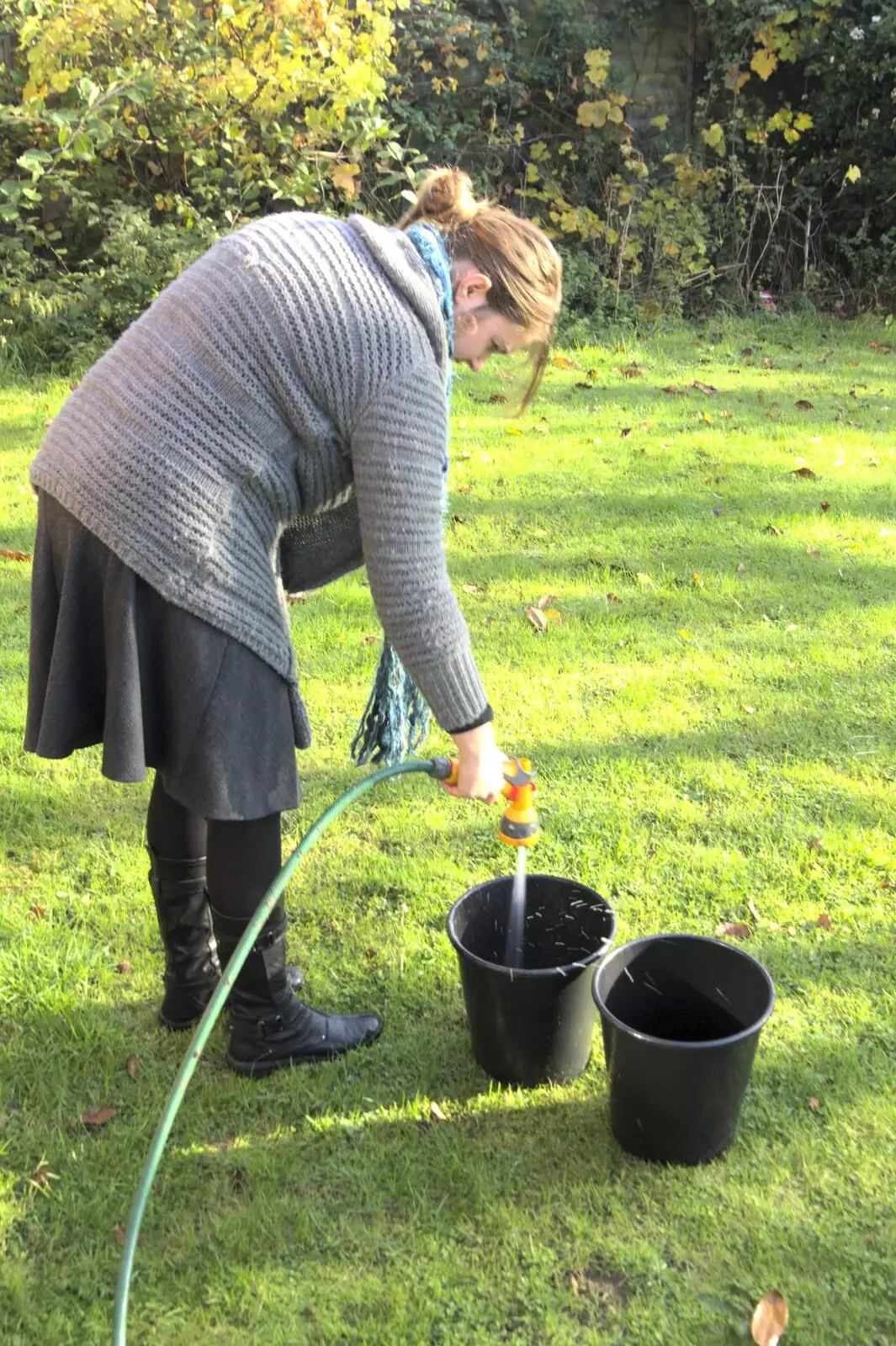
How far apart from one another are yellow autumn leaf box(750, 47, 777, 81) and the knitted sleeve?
8.77 metres

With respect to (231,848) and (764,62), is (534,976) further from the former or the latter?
(764,62)

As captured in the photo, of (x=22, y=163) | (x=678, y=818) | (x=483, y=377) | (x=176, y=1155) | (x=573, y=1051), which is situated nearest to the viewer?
(x=176, y=1155)

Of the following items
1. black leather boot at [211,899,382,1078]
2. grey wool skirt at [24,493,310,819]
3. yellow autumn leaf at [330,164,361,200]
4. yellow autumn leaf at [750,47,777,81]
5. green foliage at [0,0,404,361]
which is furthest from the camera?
yellow autumn leaf at [750,47,777,81]

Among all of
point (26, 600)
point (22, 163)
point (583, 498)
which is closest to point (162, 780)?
point (26, 600)

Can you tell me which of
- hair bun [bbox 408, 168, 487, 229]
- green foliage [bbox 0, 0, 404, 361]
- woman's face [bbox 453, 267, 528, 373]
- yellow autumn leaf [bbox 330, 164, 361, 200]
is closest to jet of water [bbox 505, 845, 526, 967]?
woman's face [bbox 453, 267, 528, 373]

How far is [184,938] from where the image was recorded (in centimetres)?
227

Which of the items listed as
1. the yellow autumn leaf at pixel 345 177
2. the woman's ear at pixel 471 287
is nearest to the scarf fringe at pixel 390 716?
the woman's ear at pixel 471 287

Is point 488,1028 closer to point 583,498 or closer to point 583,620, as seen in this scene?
point 583,620

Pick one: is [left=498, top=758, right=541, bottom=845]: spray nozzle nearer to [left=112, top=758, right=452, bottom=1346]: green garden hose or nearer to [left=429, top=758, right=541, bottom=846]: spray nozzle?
[left=429, top=758, right=541, bottom=846]: spray nozzle

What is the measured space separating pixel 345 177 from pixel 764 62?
13.4 feet

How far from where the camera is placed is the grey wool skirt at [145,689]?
1794 millimetres

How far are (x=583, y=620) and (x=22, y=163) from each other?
10.9 ft

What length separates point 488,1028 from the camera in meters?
2.18

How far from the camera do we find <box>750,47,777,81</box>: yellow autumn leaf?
8.84 metres
